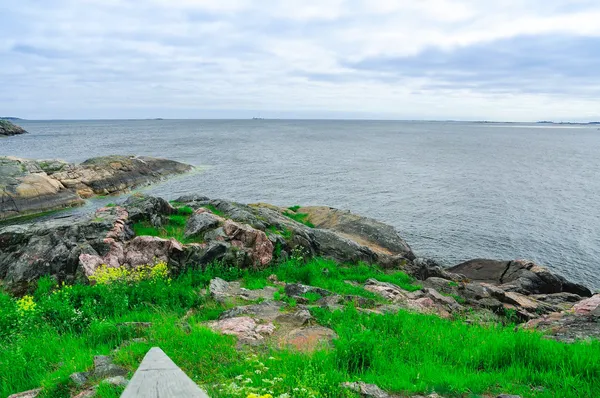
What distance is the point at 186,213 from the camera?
20.1m

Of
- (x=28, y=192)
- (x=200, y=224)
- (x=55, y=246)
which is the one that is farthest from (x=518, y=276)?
(x=28, y=192)

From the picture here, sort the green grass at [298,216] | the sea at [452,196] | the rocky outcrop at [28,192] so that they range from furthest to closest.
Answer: the rocky outcrop at [28,192] → the sea at [452,196] → the green grass at [298,216]

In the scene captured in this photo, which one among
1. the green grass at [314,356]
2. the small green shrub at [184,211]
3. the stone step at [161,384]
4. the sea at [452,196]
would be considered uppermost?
the stone step at [161,384]

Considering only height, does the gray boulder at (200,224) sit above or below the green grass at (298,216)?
above

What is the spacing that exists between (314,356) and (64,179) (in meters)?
48.4

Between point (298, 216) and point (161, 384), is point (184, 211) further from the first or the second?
point (161, 384)

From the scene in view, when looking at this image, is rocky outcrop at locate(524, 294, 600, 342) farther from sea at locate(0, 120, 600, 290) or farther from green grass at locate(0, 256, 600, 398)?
sea at locate(0, 120, 600, 290)

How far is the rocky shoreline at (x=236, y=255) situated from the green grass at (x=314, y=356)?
2699 millimetres

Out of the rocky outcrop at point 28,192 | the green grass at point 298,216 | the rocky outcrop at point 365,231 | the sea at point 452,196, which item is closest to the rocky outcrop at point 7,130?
the sea at point 452,196

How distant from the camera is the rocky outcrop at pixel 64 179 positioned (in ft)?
124

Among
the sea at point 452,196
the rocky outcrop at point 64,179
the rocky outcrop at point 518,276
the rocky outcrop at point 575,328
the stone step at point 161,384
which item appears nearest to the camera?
the stone step at point 161,384

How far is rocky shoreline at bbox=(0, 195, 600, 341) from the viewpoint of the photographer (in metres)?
13.9

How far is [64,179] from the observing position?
45.6 metres

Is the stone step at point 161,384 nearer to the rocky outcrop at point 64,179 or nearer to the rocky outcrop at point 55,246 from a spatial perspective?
the rocky outcrop at point 55,246
